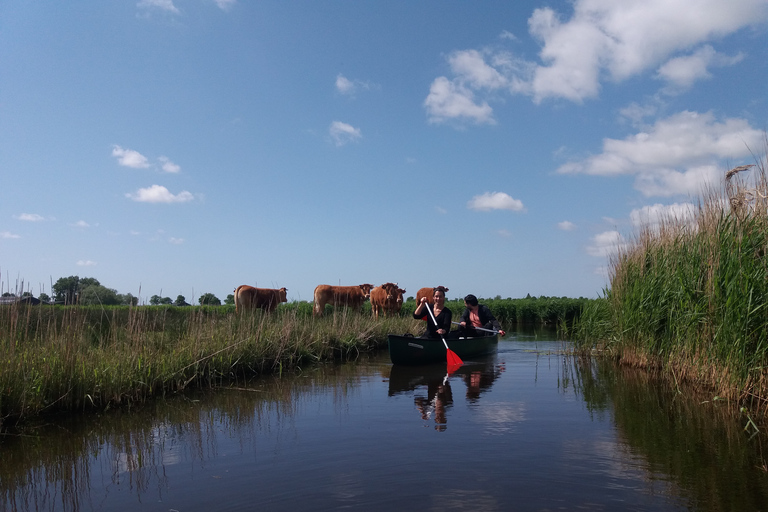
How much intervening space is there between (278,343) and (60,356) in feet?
16.7

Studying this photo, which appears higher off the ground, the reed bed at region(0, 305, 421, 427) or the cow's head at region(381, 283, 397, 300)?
the cow's head at region(381, 283, 397, 300)

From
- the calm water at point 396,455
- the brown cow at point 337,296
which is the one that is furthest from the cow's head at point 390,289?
the calm water at point 396,455

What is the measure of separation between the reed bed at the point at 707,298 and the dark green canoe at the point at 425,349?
10.8 ft

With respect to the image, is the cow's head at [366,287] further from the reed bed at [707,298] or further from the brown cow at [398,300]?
the reed bed at [707,298]

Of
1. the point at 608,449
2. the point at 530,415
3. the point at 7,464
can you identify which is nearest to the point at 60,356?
the point at 7,464

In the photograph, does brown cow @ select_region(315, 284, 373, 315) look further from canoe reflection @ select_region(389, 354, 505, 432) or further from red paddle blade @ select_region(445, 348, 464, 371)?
red paddle blade @ select_region(445, 348, 464, 371)

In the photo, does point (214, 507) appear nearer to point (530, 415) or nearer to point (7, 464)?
point (7, 464)

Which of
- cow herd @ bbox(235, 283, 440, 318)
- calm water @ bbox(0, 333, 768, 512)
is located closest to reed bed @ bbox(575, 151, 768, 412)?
calm water @ bbox(0, 333, 768, 512)

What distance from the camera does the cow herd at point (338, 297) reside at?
20583 mm

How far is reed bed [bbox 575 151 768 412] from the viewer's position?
21.9 feet

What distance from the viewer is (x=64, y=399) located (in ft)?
23.2

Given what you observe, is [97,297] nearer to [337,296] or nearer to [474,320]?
[474,320]

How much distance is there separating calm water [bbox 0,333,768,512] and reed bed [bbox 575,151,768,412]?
1.96 feet

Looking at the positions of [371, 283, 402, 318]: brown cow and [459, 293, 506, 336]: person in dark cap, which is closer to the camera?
[459, 293, 506, 336]: person in dark cap
